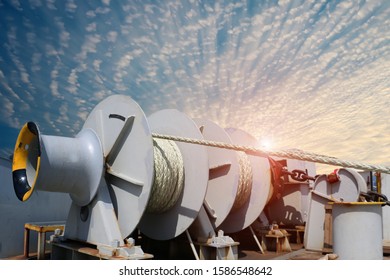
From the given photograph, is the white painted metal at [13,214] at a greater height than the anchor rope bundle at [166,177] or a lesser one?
lesser

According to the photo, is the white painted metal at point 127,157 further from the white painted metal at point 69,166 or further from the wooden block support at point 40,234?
the wooden block support at point 40,234

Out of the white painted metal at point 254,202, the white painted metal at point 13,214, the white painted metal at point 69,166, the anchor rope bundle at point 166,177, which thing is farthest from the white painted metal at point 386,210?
the white painted metal at point 13,214

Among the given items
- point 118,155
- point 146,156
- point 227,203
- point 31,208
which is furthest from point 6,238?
point 227,203

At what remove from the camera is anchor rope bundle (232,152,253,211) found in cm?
545

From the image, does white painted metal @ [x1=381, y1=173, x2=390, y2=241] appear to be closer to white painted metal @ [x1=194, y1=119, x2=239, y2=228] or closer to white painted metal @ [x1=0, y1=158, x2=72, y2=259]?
white painted metal @ [x1=194, y1=119, x2=239, y2=228]

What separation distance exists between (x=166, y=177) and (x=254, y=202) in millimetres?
2155

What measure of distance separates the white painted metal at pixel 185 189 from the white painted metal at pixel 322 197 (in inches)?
86.0

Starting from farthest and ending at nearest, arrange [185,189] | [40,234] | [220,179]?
[220,179], [185,189], [40,234]

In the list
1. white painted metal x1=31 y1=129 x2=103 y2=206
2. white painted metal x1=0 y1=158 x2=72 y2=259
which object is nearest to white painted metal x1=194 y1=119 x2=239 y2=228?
white painted metal x1=31 y1=129 x2=103 y2=206

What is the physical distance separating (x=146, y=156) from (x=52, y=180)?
0.99 meters

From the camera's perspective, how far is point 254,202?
595 centimetres

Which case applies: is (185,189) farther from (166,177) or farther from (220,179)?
(220,179)

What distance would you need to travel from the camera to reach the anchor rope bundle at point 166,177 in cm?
420

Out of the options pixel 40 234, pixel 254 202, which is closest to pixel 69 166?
pixel 40 234
